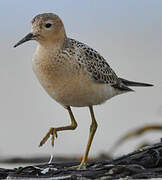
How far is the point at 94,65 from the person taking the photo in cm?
693

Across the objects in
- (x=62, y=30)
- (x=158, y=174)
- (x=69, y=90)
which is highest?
(x=62, y=30)

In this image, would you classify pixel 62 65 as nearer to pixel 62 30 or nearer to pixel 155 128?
pixel 62 30

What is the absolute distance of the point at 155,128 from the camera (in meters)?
7.66

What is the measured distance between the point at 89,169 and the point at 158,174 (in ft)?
1.99

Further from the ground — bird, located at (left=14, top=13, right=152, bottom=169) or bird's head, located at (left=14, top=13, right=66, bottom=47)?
bird's head, located at (left=14, top=13, right=66, bottom=47)

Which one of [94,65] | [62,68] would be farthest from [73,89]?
[94,65]

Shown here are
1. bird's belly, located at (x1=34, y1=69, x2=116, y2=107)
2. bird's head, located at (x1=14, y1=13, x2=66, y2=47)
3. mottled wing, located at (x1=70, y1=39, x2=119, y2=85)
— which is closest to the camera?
bird's belly, located at (x1=34, y1=69, x2=116, y2=107)

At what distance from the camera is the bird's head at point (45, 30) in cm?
660

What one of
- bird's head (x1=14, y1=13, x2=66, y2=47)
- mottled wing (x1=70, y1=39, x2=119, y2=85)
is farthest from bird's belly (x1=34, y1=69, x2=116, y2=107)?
bird's head (x1=14, y1=13, x2=66, y2=47)

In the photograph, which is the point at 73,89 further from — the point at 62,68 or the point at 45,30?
the point at 45,30

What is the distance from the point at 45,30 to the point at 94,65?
22.0 inches

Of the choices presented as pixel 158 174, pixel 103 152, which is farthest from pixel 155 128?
pixel 158 174

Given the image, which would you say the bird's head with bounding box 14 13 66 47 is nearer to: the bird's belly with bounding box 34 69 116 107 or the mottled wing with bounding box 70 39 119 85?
the mottled wing with bounding box 70 39 119 85

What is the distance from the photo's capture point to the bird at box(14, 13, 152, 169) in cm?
650
